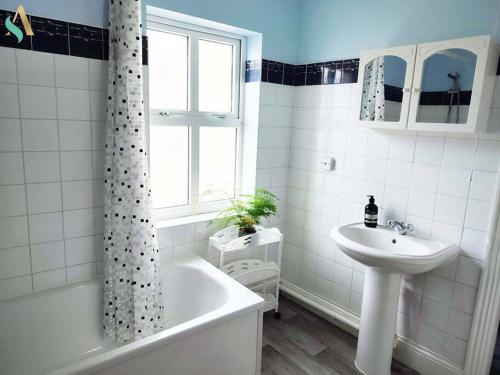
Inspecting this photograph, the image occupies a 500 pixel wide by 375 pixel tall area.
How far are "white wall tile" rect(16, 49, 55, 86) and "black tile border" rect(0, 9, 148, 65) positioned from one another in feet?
0.09

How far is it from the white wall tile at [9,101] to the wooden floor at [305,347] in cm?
195

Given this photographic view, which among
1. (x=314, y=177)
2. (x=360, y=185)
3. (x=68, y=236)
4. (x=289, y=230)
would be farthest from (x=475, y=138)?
(x=68, y=236)

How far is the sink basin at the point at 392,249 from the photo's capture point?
1789mm

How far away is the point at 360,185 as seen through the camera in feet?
7.91

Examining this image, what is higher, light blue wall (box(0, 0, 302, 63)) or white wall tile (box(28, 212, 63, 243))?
light blue wall (box(0, 0, 302, 63))

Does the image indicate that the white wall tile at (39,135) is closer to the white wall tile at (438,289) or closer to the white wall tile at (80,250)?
the white wall tile at (80,250)

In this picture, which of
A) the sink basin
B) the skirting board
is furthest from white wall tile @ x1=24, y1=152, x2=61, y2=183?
the skirting board

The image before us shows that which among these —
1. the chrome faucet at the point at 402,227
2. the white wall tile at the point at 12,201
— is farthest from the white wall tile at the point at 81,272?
the chrome faucet at the point at 402,227

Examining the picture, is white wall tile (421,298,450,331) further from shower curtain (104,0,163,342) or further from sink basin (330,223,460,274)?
shower curtain (104,0,163,342)

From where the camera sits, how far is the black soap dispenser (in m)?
2.22

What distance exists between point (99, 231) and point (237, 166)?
1.15 m

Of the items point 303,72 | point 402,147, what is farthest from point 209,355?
point 303,72

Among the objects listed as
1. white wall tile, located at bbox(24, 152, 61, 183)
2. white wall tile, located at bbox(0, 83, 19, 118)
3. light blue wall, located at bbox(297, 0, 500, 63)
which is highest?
light blue wall, located at bbox(297, 0, 500, 63)

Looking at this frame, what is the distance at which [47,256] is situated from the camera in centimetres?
191
